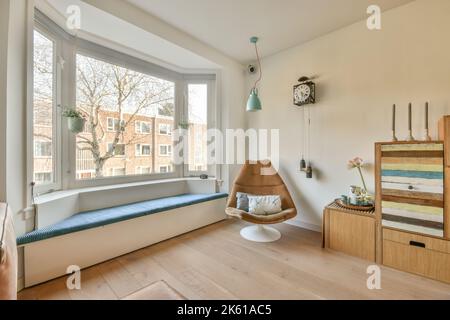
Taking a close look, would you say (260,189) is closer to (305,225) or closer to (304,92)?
(305,225)

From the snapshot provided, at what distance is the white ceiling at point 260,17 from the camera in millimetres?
2119

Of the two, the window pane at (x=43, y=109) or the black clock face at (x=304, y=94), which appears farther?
the black clock face at (x=304, y=94)

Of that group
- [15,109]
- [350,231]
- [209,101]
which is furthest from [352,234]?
[15,109]

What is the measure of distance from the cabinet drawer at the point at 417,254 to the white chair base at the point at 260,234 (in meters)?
1.12

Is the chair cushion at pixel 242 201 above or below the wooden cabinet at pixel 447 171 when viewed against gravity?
below

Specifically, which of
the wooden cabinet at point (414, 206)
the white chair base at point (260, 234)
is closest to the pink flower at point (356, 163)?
the wooden cabinet at point (414, 206)

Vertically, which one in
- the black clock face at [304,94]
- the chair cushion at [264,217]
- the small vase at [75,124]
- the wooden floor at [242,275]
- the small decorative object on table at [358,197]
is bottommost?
the wooden floor at [242,275]

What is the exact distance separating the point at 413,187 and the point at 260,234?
5.40ft

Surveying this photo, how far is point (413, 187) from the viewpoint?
71.9 inches

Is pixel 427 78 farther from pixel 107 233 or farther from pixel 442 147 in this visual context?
pixel 107 233

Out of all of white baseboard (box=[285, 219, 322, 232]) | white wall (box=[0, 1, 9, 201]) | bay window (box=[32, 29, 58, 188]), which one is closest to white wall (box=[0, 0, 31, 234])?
white wall (box=[0, 1, 9, 201])

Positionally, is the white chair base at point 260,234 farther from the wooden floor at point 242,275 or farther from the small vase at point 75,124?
the small vase at point 75,124

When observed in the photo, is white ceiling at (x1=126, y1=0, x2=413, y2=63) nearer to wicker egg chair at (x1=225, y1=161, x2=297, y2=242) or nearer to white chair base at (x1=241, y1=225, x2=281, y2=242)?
wicker egg chair at (x1=225, y1=161, x2=297, y2=242)

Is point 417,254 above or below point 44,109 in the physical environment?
below
